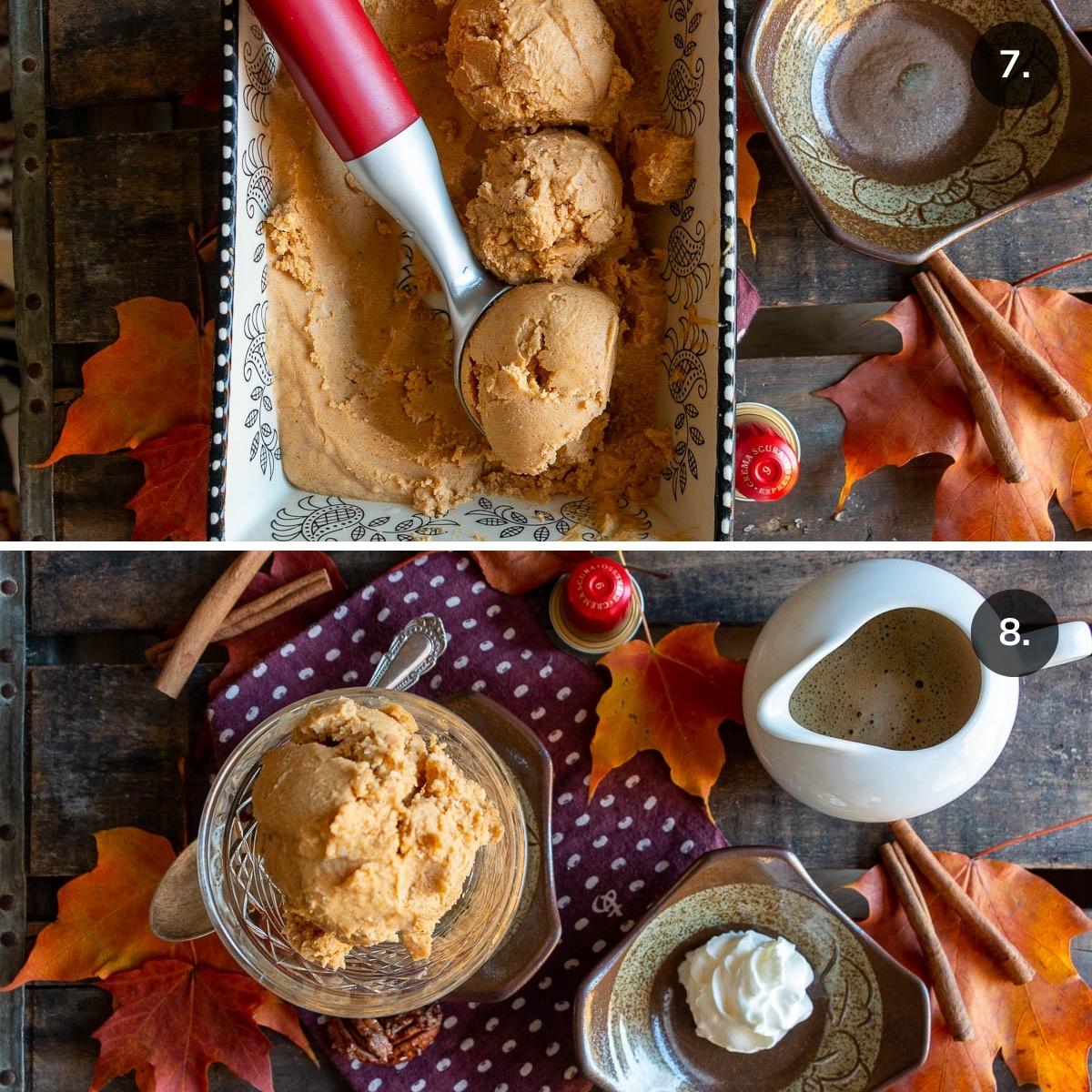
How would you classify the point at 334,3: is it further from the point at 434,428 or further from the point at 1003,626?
the point at 1003,626

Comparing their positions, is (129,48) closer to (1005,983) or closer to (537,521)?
(537,521)

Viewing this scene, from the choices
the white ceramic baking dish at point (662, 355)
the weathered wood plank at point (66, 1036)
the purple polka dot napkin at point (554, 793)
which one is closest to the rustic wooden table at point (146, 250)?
the white ceramic baking dish at point (662, 355)

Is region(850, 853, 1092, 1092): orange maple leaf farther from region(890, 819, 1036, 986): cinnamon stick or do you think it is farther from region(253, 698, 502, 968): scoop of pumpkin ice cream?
region(253, 698, 502, 968): scoop of pumpkin ice cream

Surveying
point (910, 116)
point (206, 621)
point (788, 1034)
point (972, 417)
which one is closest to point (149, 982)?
point (206, 621)

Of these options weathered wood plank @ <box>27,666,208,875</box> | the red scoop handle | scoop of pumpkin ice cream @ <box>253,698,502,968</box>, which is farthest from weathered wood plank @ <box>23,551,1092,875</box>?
the red scoop handle

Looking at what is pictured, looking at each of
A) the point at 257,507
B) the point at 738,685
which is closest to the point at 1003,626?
the point at 738,685

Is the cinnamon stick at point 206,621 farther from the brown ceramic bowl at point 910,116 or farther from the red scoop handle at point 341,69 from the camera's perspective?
the brown ceramic bowl at point 910,116
